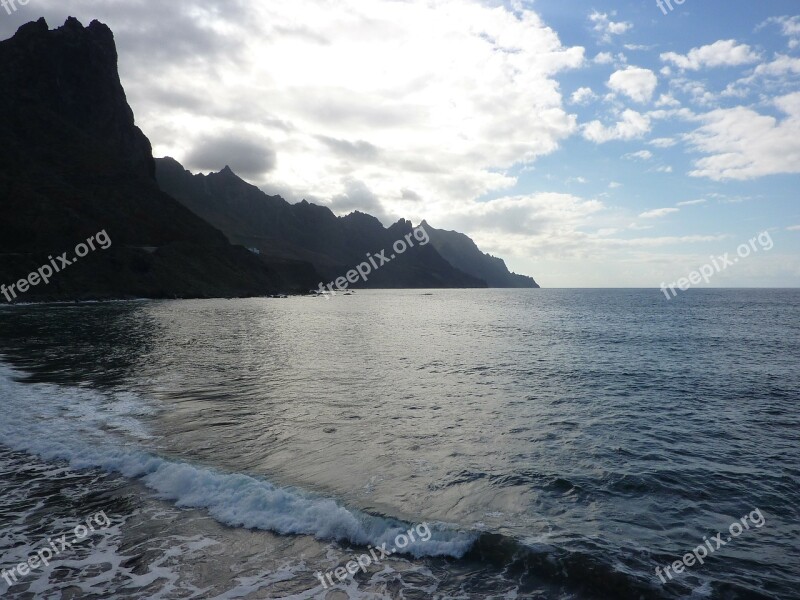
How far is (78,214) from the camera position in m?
142

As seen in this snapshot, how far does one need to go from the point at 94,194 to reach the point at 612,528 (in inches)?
7304

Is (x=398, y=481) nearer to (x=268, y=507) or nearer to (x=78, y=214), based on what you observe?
(x=268, y=507)

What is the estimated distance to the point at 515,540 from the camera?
1175cm

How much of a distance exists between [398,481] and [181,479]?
6.74 m

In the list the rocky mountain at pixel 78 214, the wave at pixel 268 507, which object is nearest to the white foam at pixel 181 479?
the wave at pixel 268 507

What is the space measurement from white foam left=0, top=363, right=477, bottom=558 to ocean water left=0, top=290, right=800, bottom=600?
7cm

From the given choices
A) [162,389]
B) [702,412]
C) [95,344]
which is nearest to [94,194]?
[95,344]

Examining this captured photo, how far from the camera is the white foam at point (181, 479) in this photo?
474 inches

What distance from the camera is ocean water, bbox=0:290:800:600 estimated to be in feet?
34.0

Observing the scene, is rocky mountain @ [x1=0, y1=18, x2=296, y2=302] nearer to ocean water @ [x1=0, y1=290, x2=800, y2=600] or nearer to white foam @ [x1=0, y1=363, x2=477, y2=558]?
white foam @ [x1=0, y1=363, x2=477, y2=558]

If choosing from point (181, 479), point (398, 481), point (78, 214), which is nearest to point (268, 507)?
point (181, 479)

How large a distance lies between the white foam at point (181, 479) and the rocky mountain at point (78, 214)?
103 metres

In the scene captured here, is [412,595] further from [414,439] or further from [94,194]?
[94,194]

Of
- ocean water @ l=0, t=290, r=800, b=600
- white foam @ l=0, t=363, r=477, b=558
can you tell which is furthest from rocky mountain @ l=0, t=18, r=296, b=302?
ocean water @ l=0, t=290, r=800, b=600
